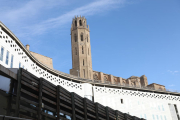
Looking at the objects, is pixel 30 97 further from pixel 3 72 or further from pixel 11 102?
pixel 3 72

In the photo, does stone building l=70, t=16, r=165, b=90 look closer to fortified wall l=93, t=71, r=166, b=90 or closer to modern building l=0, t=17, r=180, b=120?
fortified wall l=93, t=71, r=166, b=90

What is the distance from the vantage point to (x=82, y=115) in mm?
17578

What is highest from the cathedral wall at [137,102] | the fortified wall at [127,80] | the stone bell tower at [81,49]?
the stone bell tower at [81,49]

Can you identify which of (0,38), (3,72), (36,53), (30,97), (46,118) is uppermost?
(36,53)

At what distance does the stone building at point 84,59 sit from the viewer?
201 feet

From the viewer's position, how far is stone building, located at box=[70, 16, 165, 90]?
Result: 6134 cm

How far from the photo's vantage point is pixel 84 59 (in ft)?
207

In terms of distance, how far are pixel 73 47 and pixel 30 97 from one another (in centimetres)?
5323

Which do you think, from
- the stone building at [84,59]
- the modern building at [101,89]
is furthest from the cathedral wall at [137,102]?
the stone building at [84,59]

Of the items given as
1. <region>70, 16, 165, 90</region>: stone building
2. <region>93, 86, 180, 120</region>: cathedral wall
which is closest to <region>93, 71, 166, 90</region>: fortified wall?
<region>70, 16, 165, 90</region>: stone building

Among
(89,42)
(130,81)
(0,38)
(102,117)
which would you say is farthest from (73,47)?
(102,117)

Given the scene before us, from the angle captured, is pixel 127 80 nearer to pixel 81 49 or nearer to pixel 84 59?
pixel 84 59

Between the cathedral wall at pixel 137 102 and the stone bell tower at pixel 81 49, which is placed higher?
the stone bell tower at pixel 81 49

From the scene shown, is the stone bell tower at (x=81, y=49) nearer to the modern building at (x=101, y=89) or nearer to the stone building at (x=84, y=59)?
the stone building at (x=84, y=59)
